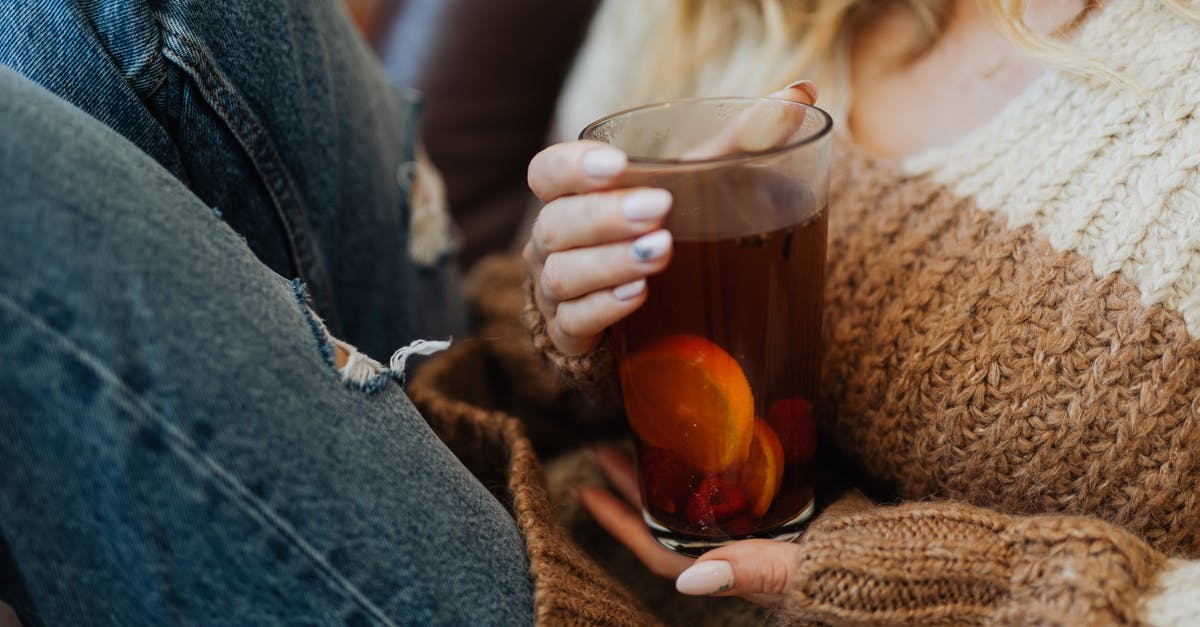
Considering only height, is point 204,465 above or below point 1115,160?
below

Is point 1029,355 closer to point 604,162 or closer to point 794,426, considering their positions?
point 794,426

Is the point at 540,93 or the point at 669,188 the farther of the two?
the point at 540,93

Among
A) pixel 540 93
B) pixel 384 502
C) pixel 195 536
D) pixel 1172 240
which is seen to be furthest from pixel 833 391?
pixel 540 93

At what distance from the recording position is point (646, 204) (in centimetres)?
50

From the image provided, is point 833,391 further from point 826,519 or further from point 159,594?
point 159,594

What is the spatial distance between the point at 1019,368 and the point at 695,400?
0.25 meters

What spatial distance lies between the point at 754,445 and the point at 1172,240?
0.32 meters

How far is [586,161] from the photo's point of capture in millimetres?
518

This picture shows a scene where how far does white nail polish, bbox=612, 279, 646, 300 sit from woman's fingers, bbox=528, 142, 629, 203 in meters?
0.06

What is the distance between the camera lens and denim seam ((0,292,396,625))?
1.46 ft

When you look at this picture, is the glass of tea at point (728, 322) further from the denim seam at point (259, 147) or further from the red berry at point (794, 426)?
the denim seam at point (259, 147)

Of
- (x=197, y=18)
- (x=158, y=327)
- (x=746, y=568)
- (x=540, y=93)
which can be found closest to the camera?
(x=158, y=327)

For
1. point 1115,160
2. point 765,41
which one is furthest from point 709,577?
point 765,41

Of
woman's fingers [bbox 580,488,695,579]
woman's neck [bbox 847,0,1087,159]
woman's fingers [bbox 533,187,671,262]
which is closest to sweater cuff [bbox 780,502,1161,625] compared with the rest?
woman's fingers [bbox 580,488,695,579]
